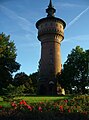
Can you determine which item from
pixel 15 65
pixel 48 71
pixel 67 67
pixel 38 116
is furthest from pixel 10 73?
pixel 38 116

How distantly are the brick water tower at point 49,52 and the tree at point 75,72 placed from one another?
2062mm

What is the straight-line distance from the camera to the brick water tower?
157 ft

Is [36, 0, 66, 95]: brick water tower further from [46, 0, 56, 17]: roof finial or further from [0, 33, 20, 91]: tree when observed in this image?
[0, 33, 20, 91]: tree

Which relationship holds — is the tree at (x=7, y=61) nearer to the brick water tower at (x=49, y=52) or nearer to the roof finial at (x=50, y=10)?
the brick water tower at (x=49, y=52)

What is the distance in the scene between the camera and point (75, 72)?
149ft

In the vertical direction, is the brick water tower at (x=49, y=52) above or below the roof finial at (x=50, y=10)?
below

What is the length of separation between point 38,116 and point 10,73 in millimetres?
36169

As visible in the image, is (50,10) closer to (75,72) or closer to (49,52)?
(49,52)

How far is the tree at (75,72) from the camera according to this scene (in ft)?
148

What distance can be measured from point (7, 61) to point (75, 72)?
12.6 m

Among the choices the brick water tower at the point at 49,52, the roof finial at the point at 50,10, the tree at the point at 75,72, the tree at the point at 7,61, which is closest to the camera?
the tree at the point at 7,61

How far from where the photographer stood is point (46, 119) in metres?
11.2

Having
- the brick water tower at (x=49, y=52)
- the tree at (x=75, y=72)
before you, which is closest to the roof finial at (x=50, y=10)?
the brick water tower at (x=49, y=52)

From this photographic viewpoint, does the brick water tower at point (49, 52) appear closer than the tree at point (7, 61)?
No
